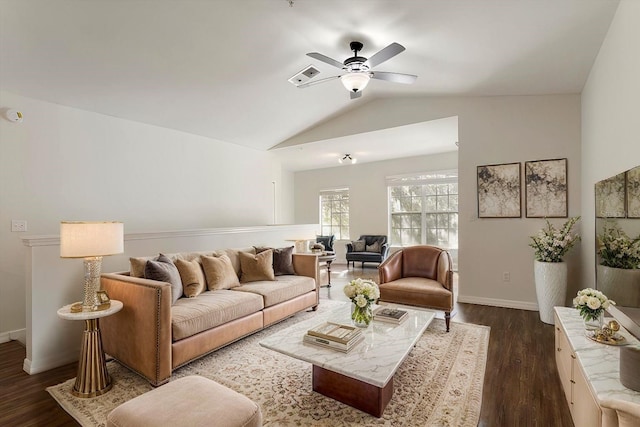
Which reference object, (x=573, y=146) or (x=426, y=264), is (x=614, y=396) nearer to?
(x=426, y=264)

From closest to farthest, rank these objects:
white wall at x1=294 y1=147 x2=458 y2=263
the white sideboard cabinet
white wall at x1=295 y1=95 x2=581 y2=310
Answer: the white sideboard cabinet, white wall at x1=295 y1=95 x2=581 y2=310, white wall at x1=294 y1=147 x2=458 y2=263

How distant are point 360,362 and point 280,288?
1.74 meters

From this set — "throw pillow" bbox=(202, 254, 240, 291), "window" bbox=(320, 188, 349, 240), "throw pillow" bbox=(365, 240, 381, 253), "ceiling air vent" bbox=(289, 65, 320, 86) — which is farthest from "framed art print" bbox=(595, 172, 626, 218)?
"window" bbox=(320, 188, 349, 240)

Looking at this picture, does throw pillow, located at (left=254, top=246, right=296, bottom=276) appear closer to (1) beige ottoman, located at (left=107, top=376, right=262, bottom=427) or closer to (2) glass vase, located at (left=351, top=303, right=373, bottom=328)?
(2) glass vase, located at (left=351, top=303, right=373, bottom=328)

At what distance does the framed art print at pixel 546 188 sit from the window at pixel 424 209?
9.65 feet

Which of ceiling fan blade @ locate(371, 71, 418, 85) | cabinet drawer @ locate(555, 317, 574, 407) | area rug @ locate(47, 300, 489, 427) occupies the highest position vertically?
ceiling fan blade @ locate(371, 71, 418, 85)

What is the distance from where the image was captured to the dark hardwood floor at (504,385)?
1.94 metres

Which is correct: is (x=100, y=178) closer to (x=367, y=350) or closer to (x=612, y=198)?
(x=367, y=350)

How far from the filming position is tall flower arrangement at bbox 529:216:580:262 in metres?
3.57

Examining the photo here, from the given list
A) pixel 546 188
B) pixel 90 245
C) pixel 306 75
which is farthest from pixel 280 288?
pixel 546 188

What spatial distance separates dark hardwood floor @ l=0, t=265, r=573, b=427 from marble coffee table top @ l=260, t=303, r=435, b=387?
2.08 ft

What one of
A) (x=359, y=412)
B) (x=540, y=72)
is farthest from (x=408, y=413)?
(x=540, y=72)

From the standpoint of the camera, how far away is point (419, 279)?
12.6 feet

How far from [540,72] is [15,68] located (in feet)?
17.7
